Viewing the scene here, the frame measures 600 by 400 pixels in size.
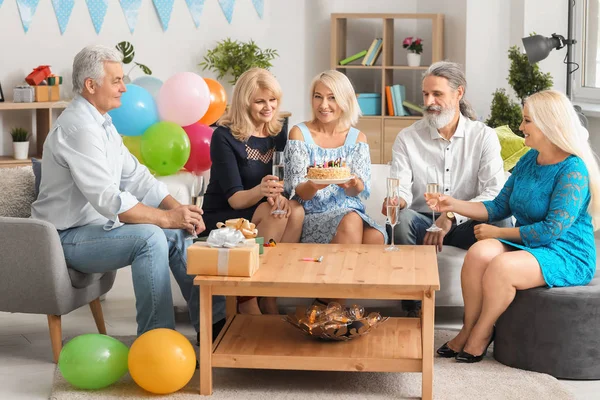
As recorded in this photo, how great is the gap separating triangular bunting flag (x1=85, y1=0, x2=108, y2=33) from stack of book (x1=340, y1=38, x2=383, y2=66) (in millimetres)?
1848

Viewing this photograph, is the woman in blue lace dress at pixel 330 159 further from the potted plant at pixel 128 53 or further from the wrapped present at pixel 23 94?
the potted plant at pixel 128 53

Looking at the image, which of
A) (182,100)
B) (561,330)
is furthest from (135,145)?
(561,330)

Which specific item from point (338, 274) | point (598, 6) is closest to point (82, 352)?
point (338, 274)

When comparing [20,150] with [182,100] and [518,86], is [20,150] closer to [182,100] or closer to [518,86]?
[182,100]

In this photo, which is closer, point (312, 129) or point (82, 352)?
point (82, 352)

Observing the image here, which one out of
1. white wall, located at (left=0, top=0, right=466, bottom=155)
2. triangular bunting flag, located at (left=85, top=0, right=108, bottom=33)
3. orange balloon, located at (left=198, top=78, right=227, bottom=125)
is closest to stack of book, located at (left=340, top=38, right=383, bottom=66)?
white wall, located at (left=0, top=0, right=466, bottom=155)

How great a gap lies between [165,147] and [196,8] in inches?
93.2

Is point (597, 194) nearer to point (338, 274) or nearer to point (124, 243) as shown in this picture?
point (338, 274)

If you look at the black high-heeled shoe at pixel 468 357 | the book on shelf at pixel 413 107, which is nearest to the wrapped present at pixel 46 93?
the book on shelf at pixel 413 107

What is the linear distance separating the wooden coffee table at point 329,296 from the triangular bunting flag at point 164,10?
164 inches

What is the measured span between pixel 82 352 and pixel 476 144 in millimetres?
1834

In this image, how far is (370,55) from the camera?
7039 millimetres

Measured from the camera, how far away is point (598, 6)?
5.84 m

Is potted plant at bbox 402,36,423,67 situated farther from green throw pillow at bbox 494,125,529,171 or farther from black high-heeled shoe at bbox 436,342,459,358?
black high-heeled shoe at bbox 436,342,459,358
